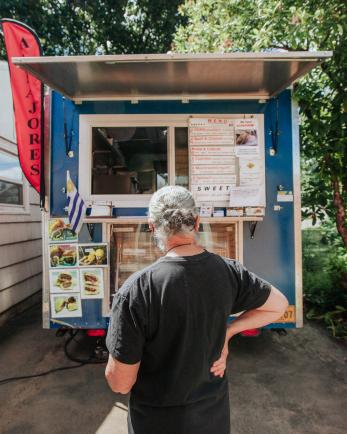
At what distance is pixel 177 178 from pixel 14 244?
3247 mm

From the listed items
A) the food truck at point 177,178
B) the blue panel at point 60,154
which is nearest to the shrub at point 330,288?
the food truck at point 177,178

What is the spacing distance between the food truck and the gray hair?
2.02m

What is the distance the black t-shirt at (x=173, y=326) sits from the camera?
4.31 feet

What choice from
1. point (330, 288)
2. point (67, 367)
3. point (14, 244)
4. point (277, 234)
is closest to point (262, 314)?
point (277, 234)

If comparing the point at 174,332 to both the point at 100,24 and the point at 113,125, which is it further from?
the point at 100,24

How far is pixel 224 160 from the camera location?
3.57 metres

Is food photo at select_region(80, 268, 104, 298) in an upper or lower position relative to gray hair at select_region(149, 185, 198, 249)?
lower

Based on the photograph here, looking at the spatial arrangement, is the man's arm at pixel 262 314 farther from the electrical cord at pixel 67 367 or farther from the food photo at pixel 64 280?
the electrical cord at pixel 67 367

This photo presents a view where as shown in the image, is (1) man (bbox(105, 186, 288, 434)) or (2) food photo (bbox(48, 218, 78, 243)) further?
(2) food photo (bbox(48, 218, 78, 243))

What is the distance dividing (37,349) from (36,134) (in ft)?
8.50

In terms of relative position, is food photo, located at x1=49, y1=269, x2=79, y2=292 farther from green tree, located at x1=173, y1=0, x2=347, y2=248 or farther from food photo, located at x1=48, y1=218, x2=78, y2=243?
green tree, located at x1=173, y1=0, x2=347, y2=248

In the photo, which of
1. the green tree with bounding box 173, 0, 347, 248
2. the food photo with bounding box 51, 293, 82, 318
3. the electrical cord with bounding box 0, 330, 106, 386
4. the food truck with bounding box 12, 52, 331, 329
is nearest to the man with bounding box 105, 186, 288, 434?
the food truck with bounding box 12, 52, 331, 329

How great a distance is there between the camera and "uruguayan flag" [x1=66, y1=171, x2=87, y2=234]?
135 inches

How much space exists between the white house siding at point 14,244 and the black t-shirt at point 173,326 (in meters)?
4.38
